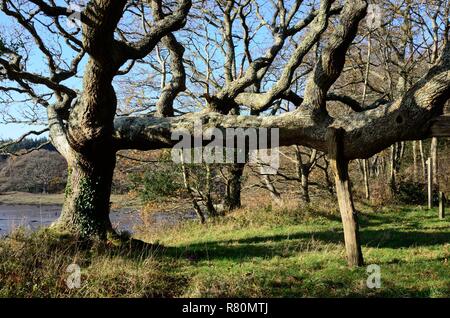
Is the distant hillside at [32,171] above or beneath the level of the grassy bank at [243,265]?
above

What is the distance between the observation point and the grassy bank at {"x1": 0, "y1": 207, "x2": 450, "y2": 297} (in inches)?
221

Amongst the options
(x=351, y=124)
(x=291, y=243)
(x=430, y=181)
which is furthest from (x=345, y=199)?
(x=430, y=181)

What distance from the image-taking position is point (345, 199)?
7.15 m

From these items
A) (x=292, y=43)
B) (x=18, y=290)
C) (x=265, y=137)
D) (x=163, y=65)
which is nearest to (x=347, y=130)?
(x=265, y=137)

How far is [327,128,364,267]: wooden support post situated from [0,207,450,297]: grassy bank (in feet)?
1.03

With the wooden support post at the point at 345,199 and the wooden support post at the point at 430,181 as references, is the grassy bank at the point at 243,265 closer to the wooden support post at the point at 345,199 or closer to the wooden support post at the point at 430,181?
the wooden support post at the point at 345,199

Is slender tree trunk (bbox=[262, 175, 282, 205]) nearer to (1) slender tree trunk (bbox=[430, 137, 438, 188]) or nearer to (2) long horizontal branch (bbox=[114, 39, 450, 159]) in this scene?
(1) slender tree trunk (bbox=[430, 137, 438, 188])

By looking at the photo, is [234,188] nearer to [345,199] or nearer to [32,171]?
[345,199]

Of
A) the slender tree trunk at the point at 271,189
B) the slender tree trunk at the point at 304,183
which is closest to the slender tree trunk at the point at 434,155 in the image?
the slender tree trunk at the point at 304,183

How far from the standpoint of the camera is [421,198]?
60.2 ft

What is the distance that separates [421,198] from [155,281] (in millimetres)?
15807

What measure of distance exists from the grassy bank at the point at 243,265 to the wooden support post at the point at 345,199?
0.31m

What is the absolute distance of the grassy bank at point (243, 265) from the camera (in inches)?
221

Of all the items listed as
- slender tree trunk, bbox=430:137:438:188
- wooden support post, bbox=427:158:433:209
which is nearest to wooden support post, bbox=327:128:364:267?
wooden support post, bbox=427:158:433:209
